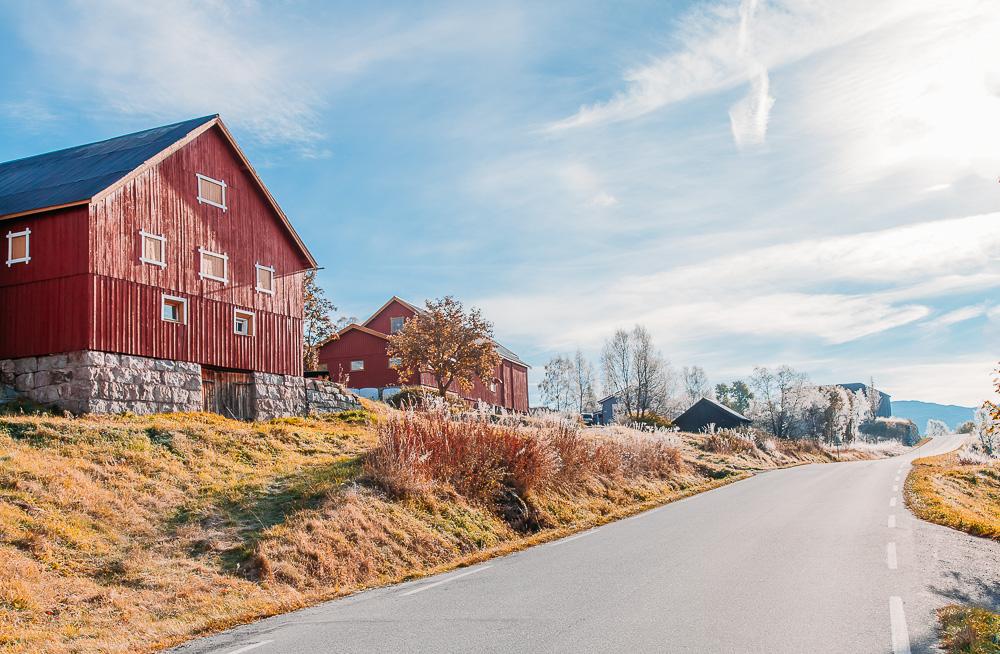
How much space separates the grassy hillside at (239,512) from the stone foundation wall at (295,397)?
24.6 feet

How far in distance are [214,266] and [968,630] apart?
25.0 metres

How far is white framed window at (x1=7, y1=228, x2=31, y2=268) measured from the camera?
76.3ft

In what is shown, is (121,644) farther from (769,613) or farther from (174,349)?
(174,349)

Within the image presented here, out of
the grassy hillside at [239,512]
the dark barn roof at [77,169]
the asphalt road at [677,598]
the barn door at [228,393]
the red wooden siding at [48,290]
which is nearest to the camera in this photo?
the asphalt road at [677,598]

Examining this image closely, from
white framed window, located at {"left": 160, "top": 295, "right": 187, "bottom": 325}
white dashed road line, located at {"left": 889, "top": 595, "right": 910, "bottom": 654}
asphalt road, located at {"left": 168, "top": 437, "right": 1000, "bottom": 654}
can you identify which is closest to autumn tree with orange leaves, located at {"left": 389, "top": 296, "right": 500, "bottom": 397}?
white framed window, located at {"left": 160, "top": 295, "right": 187, "bottom": 325}

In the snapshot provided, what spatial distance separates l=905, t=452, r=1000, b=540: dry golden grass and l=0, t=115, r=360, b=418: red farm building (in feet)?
68.4

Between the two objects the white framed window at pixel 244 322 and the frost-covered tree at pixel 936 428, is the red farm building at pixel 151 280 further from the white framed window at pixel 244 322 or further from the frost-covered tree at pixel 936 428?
the frost-covered tree at pixel 936 428

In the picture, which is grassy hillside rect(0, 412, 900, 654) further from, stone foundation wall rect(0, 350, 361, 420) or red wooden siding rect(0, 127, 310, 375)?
red wooden siding rect(0, 127, 310, 375)

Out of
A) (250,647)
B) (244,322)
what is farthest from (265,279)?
(250,647)

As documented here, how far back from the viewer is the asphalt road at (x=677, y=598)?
6734 millimetres

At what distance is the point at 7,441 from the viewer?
15.5m

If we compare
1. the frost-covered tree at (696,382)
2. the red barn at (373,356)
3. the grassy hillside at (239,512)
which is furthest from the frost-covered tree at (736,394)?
the grassy hillside at (239,512)

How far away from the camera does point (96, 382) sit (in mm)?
21828

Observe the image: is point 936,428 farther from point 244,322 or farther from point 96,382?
point 96,382
